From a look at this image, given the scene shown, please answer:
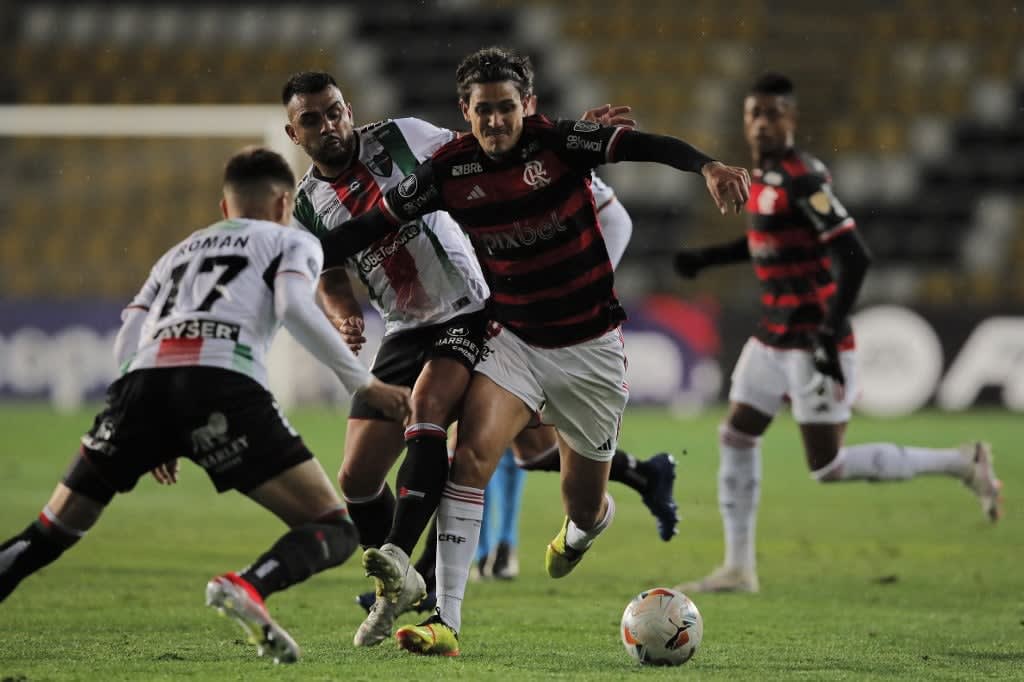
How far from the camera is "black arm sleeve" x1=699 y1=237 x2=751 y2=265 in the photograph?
7.75 meters

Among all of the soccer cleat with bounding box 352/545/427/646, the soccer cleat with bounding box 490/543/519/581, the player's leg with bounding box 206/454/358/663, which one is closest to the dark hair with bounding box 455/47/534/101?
the player's leg with bounding box 206/454/358/663

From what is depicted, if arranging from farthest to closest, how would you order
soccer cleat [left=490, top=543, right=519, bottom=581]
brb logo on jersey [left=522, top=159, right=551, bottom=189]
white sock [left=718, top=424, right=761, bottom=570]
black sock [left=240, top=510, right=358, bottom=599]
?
soccer cleat [left=490, top=543, right=519, bottom=581] < white sock [left=718, top=424, right=761, bottom=570] < brb logo on jersey [left=522, top=159, right=551, bottom=189] < black sock [left=240, top=510, right=358, bottom=599]

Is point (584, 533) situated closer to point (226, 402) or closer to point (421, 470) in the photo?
point (421, 470)

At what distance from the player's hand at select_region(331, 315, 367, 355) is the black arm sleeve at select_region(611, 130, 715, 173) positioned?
131cm

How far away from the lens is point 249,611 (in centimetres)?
417

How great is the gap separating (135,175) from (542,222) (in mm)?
14238


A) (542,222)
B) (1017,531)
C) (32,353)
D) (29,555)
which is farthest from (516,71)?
(32,353)

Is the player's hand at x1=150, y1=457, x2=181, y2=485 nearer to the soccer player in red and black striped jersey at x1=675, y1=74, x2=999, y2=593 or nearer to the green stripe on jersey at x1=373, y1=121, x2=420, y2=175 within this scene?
the green stripe on jersey at x1=373, y1=121, x2=420, y2=175

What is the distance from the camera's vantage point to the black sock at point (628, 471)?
21.9 feet

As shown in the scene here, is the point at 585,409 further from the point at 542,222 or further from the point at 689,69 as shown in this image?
the point at 689,69

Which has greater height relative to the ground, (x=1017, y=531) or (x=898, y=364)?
(x=898, y=364)

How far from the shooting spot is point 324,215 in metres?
5.92

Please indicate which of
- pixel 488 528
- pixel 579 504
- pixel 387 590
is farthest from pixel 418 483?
pixel 488 528

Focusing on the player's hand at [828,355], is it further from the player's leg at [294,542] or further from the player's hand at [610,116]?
the player's leg at [294,542]
